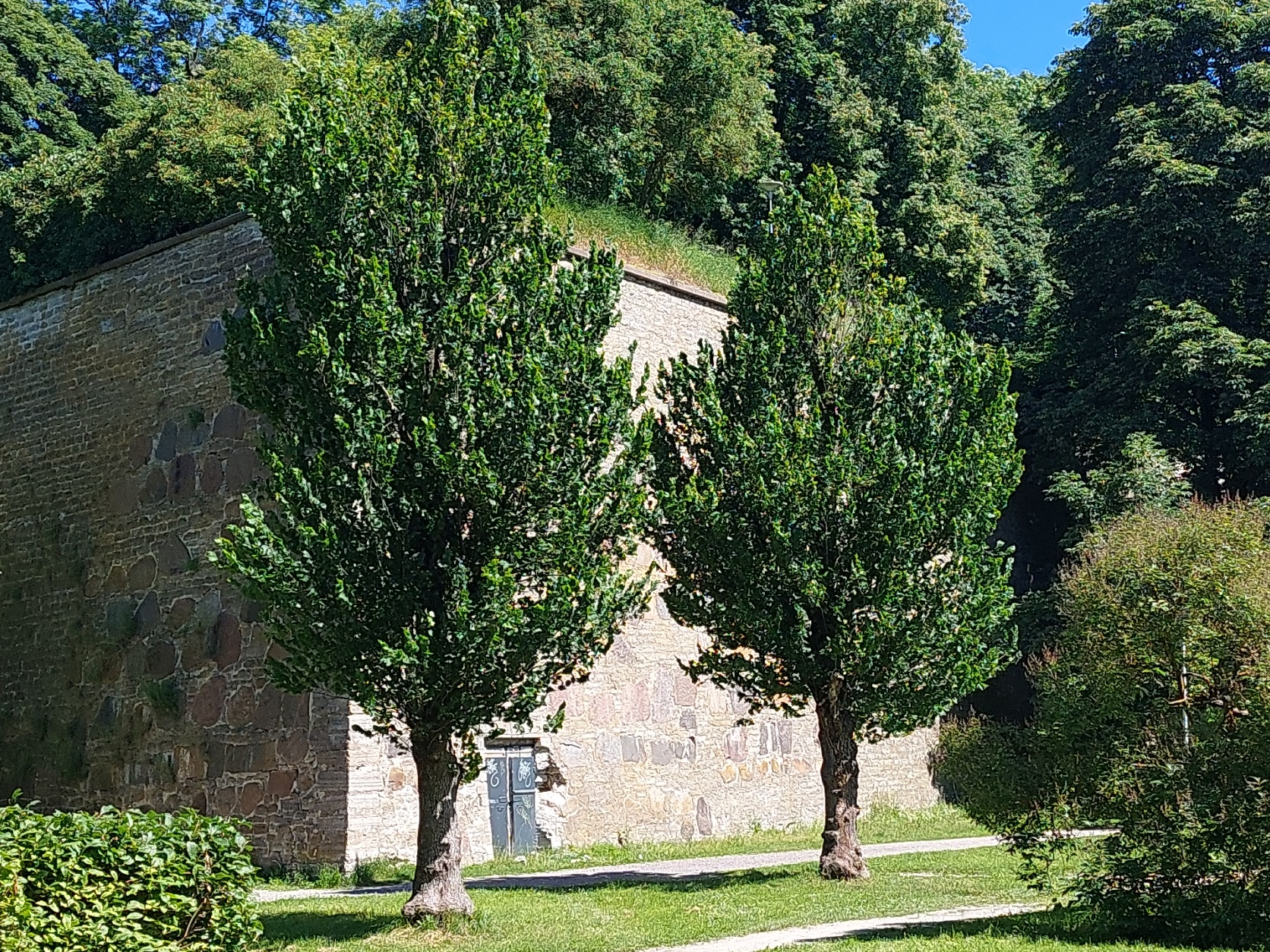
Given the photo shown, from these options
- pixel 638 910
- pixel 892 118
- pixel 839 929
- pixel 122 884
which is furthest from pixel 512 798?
pixel 892 118

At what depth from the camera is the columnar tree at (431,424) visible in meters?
9.91

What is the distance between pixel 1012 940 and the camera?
8.80m

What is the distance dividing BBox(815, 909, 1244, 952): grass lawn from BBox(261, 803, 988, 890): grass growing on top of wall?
85.5 inches

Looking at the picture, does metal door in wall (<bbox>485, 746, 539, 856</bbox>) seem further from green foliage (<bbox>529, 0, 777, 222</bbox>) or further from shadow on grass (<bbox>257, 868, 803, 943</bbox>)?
green foliage (<bbox>529, 0, 777, 222</bbox>)

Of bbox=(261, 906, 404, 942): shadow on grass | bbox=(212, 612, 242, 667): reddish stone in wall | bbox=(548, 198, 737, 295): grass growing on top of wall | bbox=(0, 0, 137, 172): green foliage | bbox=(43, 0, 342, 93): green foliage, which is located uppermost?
bbox=(43, 0, 342, 93): green foliage

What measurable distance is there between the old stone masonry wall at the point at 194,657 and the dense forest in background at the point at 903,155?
13.2 ft

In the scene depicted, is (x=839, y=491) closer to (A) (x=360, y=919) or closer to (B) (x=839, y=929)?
(B) (x=839, y=929)

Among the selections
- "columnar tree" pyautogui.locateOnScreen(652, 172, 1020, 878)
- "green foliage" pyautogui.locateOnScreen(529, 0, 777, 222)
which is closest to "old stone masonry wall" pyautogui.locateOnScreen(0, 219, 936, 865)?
"columnar tree" pyautogui.locateOnScreen(652, 172, 1020, 878)

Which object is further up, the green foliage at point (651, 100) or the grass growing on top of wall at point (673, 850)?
the green foliage at point (651, 100)

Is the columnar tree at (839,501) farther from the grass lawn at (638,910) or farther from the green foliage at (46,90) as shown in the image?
the green foliage at (46,90)

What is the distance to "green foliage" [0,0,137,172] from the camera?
2445 centimetres

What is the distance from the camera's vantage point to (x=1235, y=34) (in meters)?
25.3

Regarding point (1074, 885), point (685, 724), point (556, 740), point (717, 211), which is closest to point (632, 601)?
point (1074, 885)

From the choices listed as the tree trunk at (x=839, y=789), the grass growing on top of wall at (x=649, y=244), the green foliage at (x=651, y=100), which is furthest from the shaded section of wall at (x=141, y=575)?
the green foliage at (x=651, y=100)
